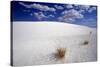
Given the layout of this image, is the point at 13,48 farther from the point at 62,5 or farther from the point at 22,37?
the point at 62,5

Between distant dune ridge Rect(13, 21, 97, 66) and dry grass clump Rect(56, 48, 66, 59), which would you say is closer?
distant dune ridge Rect(13, 21, 97, 66)

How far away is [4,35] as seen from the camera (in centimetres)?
173

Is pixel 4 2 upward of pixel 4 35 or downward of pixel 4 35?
upward

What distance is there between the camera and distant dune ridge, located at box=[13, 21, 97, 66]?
1.77m

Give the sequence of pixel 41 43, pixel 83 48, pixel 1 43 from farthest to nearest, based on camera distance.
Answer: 1. pixel 83 48
2. pixel 41 43
3. pixel 1 43

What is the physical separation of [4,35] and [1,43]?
8 cm

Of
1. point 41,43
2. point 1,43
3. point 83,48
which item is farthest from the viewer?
point 83,48

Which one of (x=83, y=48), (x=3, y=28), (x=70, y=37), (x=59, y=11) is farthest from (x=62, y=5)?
(x=3, y=28)

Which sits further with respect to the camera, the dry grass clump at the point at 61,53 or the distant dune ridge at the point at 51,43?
the dry grass clump at the point at 61,53

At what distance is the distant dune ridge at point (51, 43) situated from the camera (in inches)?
69.6

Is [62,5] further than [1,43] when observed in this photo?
Yes

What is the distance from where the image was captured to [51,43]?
6.16ft

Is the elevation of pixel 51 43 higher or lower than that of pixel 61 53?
higher

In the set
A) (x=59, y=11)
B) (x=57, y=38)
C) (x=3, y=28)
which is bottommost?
(x=57, y=38)
